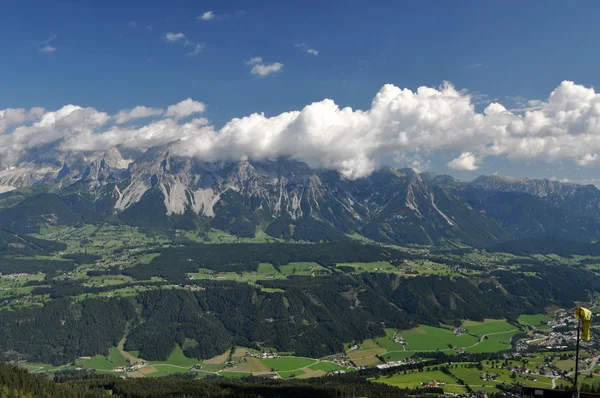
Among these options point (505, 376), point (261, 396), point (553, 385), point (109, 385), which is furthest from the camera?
point (505, 376)

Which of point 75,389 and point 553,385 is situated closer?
point 75,389

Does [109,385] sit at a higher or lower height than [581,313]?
lower

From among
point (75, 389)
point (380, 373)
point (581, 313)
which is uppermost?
point (581, 313)

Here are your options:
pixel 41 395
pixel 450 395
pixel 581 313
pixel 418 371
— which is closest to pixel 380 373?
pixel 418 371

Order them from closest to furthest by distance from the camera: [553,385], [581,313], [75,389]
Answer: [581,313]
[75,389]
[553,385]

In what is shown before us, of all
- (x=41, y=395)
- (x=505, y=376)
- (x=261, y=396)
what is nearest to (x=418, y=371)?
(x=505, y=376)

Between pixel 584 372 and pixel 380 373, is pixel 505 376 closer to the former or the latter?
pixel 584 372

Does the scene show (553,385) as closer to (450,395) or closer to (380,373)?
(450,395)
